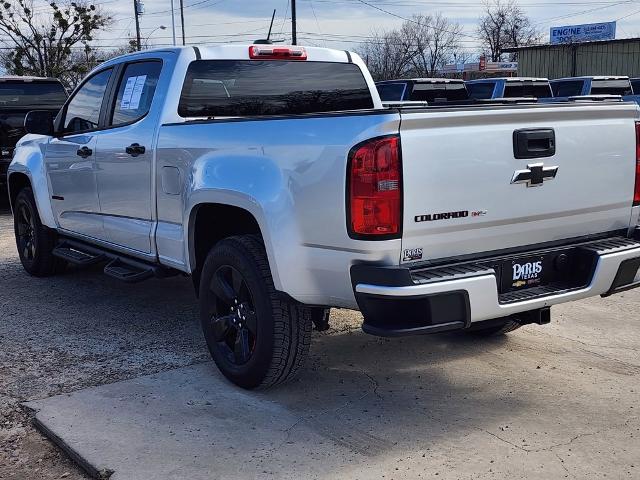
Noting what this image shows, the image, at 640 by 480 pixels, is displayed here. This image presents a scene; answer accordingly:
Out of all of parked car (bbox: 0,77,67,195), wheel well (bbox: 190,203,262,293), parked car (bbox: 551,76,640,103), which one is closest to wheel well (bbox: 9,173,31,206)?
wheel well (bbox: 190,203,262,293)

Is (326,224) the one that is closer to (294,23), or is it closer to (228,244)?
(228,244)

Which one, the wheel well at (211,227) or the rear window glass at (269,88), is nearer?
the wheel well at (211,227)

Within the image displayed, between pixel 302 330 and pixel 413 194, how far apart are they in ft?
3.48

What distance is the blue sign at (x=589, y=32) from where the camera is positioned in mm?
48531

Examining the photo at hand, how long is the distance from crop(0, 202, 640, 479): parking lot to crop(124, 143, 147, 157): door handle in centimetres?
130

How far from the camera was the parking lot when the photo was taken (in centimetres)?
343

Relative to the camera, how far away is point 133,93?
17.5 ft

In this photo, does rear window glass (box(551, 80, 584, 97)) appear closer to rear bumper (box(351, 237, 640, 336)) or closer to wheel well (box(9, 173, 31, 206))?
wheel well (box(9, 173, 31, 206))

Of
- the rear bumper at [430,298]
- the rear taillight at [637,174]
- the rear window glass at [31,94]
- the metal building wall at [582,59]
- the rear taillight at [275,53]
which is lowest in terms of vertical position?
the rear bumper at [430,298]

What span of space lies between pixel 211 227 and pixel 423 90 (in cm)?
1254

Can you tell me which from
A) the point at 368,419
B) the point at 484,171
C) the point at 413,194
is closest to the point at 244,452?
the point at 368,419

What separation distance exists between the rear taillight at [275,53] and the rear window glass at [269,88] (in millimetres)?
35

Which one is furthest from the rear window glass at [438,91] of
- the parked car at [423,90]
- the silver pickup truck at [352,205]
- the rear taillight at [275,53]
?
the silver pickup truck at [352,205]

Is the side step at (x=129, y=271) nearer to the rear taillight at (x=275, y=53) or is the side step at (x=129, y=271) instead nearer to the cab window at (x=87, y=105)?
the cab window at (x=87, y=105)
